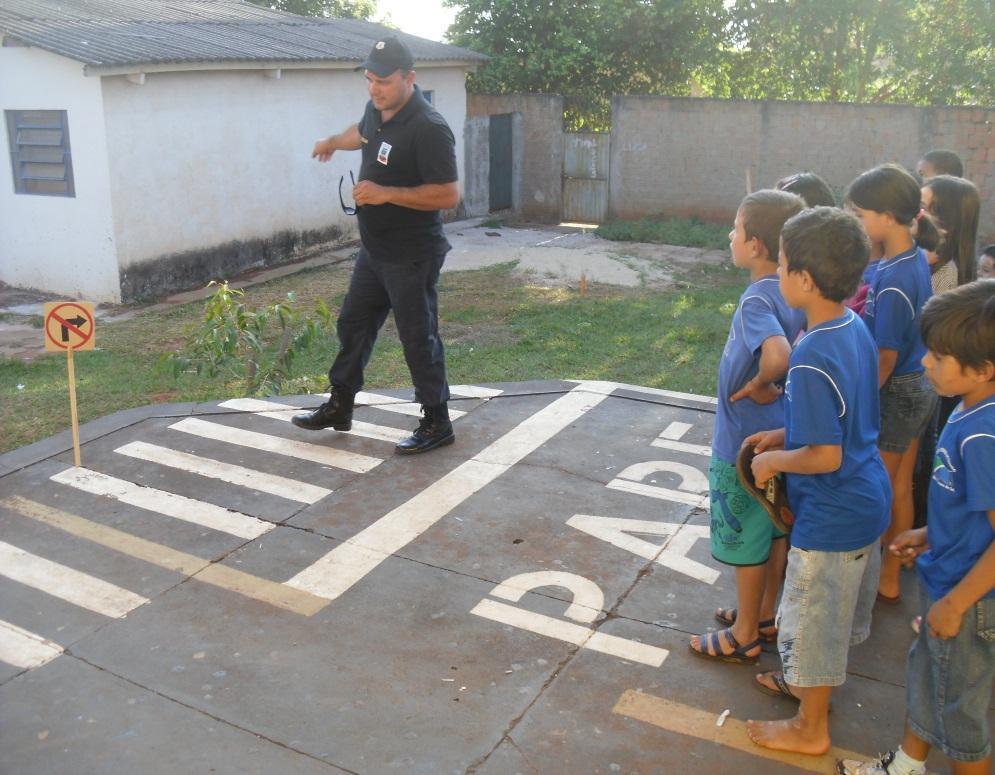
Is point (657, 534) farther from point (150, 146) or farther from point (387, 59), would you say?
point (150, 146)

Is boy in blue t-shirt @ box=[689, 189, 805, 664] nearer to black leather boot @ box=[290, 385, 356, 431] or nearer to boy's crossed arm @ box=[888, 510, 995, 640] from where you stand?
boy's crossed arm @ box=[888, 510, 995, 640]

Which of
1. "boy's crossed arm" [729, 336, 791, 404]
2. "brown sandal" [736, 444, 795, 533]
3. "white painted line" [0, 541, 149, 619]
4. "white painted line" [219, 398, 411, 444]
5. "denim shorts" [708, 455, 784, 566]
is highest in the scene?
"boy's crossed arm" [729, 336, 791, 404]

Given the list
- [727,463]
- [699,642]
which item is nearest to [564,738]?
[699,642]

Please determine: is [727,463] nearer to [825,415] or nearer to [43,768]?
[825,415]

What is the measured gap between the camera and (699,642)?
3.55m

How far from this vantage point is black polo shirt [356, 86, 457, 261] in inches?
198

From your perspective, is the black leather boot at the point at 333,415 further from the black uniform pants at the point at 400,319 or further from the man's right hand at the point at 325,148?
the man's right hand at the point at 325,148

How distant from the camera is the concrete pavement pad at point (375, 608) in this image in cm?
310

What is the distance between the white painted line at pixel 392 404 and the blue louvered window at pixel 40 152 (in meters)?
7.34

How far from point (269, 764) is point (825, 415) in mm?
1896

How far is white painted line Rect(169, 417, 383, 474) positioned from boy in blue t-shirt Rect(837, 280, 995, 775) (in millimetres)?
3044

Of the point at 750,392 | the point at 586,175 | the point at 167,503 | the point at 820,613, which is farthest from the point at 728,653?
the point at 586,175

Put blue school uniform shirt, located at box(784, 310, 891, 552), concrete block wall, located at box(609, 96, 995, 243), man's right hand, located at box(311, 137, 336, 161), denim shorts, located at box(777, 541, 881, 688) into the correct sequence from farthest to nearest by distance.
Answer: concrete block wall, located at box(609, 96, 995, 243), man's right hand, located at box(311, 137, 336, 161), denim shorts, located at box(777, 541, 881, 688), blue school uniform shirt, located at box(784, 310, 891, 552)

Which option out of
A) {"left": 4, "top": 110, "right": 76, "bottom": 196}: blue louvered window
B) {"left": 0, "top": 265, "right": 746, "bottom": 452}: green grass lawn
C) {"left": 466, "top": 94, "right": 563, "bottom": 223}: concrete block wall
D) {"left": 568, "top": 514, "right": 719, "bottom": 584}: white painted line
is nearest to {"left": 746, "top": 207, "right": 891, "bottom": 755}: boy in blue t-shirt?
{"left": 568, "top": 514, "right": 719, "bottom": 584}: white painted line
